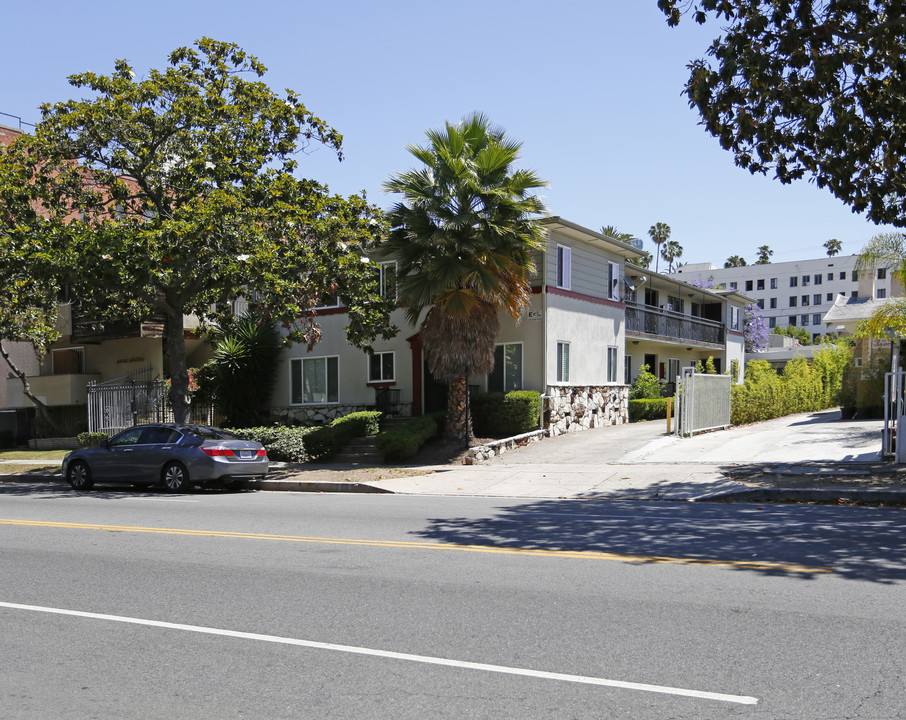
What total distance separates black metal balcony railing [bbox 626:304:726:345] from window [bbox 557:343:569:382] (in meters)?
5.18

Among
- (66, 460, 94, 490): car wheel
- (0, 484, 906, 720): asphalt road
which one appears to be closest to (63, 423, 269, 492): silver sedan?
(66, 460, 94, 490): car wheel

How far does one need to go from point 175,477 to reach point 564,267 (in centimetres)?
1348

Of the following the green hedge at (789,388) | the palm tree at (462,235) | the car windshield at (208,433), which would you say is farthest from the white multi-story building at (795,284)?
the car windshield at (208,433)

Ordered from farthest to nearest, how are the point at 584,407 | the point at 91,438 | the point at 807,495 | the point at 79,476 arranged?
1. the point at 584,407
2. the point at 91,438
3. the point at 79,476
4. the point at 807,495

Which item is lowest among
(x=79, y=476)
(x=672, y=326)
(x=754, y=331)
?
(x=79, y=476)

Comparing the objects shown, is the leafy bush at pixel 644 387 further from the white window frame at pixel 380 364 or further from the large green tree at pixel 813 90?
the large green tree at pixel 813 90

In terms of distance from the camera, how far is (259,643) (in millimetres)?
5848

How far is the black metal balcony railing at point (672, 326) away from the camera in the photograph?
102ft

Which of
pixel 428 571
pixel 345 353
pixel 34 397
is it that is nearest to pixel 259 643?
pixel 428 571

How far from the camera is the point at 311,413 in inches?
1101

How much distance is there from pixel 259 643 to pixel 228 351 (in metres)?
22.4

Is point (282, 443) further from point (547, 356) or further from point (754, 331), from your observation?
point (754, 331)

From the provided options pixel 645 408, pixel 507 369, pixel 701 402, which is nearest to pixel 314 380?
pixel 507 369

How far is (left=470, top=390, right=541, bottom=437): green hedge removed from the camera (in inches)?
912
